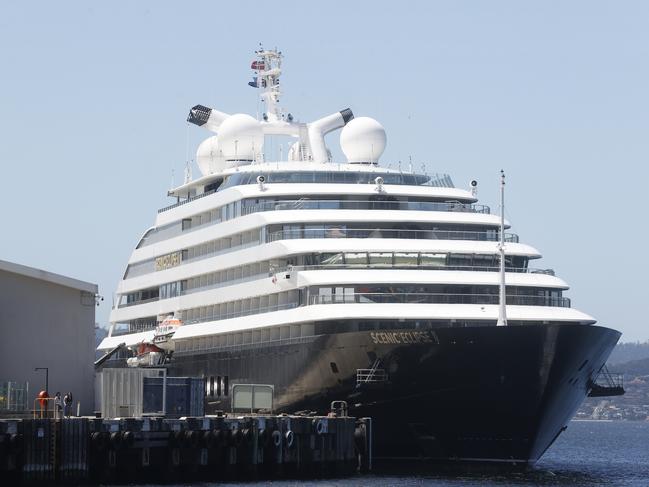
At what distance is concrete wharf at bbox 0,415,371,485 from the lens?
42281 mm

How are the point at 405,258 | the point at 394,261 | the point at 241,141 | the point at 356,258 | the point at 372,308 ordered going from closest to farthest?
1. the point at 372,308
2. the point at 394,261
3. the point at 405,258
4. the point at 356,258
5. the point at 241,141

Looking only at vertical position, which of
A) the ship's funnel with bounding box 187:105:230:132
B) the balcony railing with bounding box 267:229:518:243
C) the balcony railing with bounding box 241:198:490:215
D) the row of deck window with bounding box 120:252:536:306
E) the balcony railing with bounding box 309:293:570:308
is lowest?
the balcony railing with bounding box 309:293:570:308

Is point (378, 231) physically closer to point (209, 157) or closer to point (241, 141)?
point (241, 141)

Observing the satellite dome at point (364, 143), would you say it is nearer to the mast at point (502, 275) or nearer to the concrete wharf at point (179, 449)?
the mast at point (502, 275)

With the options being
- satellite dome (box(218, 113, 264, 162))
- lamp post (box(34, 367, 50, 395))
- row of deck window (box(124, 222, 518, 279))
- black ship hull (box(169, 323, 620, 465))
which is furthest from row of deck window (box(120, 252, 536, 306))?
satellite dome (box(218, 113, 264, 162))

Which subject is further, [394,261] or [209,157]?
[209,157]

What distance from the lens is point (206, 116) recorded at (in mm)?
74062

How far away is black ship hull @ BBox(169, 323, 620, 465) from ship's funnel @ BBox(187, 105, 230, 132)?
20875 mm

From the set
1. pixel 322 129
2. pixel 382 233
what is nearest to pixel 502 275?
pixel 382 233

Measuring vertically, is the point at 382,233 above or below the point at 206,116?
below

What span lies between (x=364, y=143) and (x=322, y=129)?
4.24 metres

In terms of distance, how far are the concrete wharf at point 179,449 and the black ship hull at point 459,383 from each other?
1354 millimetres

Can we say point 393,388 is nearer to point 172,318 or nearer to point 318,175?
point 318,175

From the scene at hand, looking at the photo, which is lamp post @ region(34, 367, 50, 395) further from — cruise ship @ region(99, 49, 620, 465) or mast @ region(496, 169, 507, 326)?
mast @ region(496, 169, 507, 326)
